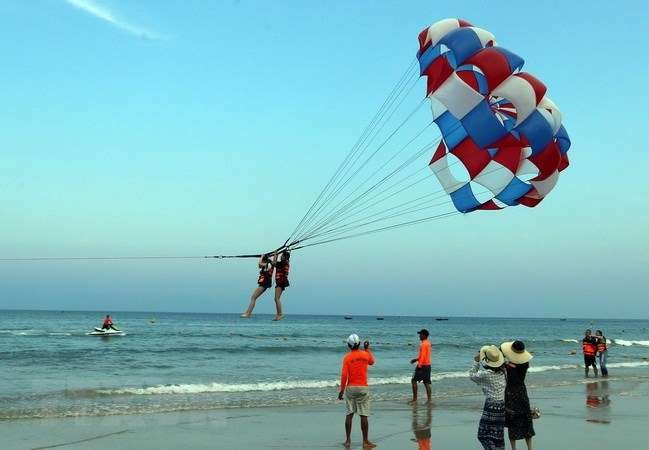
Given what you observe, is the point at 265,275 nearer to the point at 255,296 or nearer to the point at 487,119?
the point at 255,296

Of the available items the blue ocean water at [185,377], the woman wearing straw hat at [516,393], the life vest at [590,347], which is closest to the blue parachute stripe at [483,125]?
the woman wearing straw hat at [516,393]

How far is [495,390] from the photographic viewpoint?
8414mm

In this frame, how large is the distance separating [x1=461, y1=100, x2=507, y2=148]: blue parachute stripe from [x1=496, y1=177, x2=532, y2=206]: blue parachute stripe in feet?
3.87

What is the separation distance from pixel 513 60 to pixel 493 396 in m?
5.31

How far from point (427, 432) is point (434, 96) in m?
5.63

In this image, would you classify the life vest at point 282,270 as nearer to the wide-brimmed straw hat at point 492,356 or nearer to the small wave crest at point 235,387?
the wide-brimmed straw hat at point 492,356

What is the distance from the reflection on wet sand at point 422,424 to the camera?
1076 cm

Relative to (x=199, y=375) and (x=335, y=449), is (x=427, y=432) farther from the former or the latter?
(x=199, y=375)

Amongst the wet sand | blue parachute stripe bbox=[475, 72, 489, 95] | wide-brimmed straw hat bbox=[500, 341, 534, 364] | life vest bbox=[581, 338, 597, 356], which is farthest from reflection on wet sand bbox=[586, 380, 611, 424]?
blue parachute stripe bbox=[475, 72, 489, 95]

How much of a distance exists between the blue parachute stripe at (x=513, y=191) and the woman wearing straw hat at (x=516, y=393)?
3667 mm

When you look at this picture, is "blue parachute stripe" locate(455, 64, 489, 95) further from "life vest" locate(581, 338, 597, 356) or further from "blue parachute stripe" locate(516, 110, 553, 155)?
"life vest" locate(581, 338, 597, 356)

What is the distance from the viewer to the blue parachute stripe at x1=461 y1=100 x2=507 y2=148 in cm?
1119

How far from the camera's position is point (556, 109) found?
12055 millimetres

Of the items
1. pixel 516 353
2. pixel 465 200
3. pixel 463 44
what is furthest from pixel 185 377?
pixel 516 353
